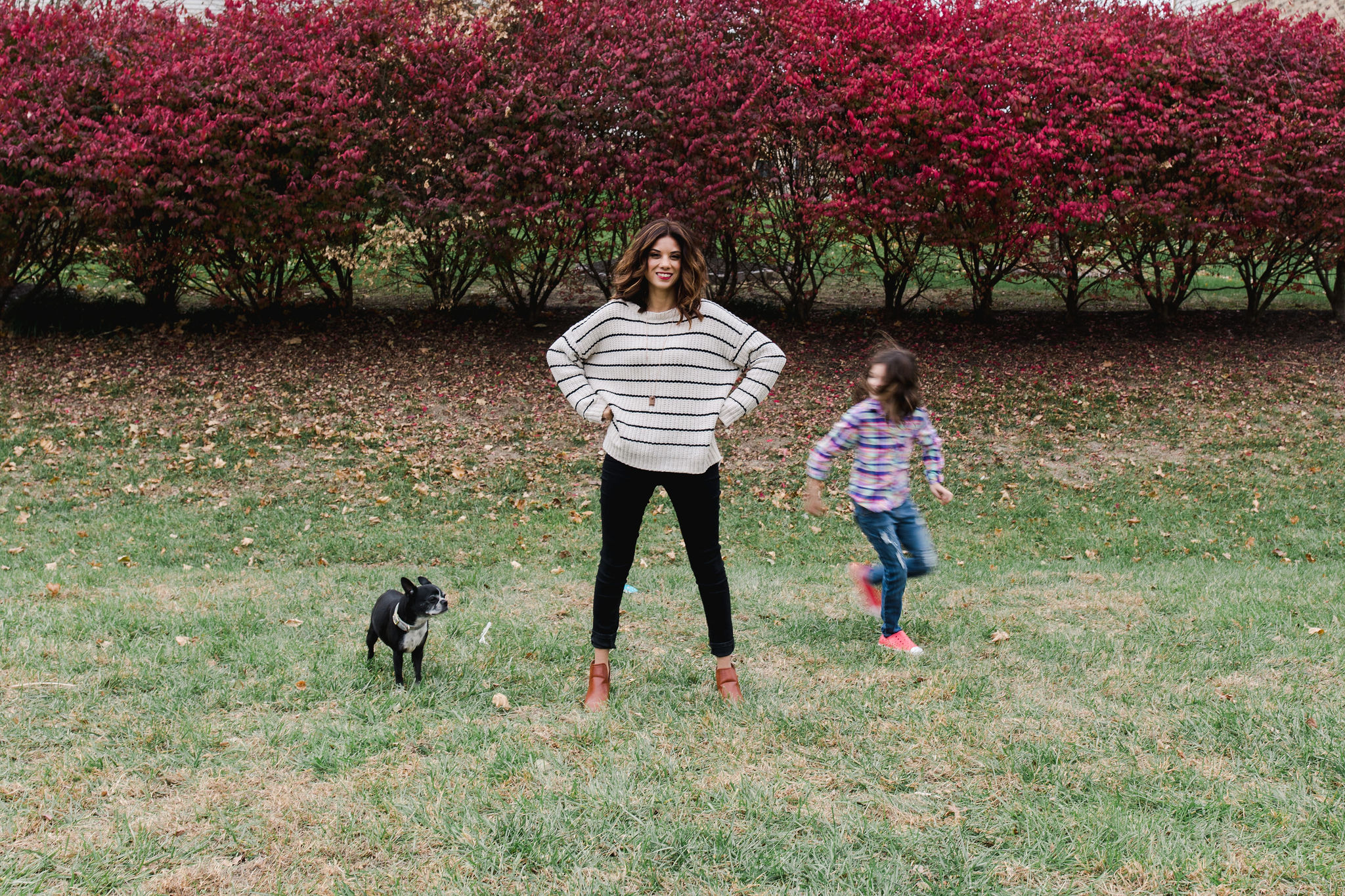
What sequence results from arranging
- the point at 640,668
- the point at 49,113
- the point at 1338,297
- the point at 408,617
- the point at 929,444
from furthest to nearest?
the point at 1338,297
the point at 49,113
the point at 929,444
the point at 640,668
the point at 408,617

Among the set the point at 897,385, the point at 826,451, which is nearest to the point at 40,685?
the point at 826,451

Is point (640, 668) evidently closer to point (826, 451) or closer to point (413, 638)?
point (413, 638)

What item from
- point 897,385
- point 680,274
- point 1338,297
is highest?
point 1338,297

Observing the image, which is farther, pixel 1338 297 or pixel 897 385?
pixel 1338 297

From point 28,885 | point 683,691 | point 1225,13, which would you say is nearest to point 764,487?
point 683,691

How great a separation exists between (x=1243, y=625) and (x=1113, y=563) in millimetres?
2336

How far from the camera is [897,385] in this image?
4.61 meters

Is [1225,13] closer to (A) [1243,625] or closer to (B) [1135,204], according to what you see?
(B) [1135,204]

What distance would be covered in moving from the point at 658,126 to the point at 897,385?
297 inches

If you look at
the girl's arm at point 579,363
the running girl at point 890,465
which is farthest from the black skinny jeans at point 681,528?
the running girl at point 890,465

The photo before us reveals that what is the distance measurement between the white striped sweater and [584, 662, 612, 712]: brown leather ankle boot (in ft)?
2.80

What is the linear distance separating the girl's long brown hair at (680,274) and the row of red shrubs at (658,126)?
7698mm

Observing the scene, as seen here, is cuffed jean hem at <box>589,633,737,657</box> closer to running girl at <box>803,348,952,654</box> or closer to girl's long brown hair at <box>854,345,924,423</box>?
running girl at <box>803,348,952,654</box>

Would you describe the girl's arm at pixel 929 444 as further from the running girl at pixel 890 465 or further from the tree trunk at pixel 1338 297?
the tree trunk at pixel 1338 297
